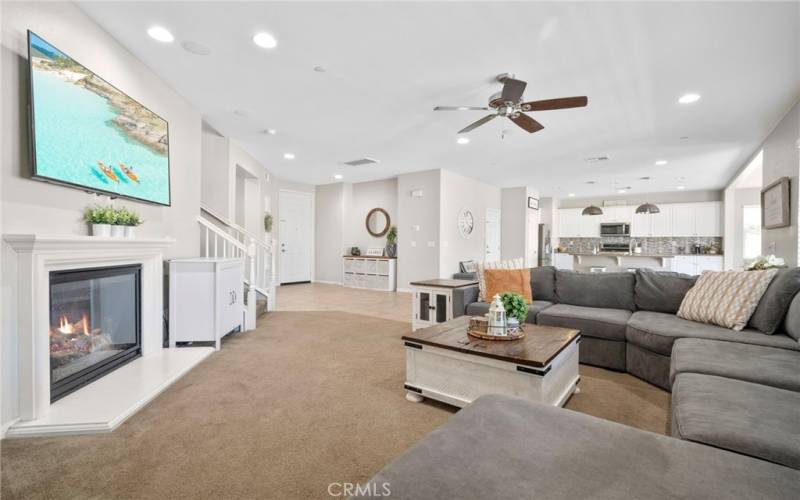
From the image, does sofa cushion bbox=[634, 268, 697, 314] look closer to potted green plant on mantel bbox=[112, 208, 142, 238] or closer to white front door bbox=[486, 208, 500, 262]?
potted green plant on mantel bbox=[112, 208, 142, 238]

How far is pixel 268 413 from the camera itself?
222 cm

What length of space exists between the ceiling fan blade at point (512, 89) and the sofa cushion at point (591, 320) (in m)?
1.97

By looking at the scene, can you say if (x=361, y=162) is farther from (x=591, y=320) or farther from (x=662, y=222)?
(x=662, y=222)

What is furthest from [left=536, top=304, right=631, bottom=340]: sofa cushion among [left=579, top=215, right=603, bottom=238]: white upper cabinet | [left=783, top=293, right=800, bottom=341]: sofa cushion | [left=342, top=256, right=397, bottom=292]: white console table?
[left=579, top=215, right=603, bottom=238]: white upper cabinet

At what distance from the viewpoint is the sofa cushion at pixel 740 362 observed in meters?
1.74

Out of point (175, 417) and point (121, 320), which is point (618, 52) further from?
point (121, 320)

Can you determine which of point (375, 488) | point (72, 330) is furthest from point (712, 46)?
point (72, 330)

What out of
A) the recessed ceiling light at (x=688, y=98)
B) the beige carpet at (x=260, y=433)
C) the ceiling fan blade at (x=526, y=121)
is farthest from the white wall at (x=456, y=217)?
the beige carpet at (x=260, y=433)

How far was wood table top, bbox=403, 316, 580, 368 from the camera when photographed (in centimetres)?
200

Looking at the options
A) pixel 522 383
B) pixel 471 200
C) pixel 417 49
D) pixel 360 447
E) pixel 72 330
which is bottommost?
pixel 360 447

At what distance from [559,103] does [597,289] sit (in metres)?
1.90

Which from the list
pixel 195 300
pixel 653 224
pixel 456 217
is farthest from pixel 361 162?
pixel 653 224

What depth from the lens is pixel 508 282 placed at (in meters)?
3.80

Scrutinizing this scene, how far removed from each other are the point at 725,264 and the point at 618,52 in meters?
8.73
